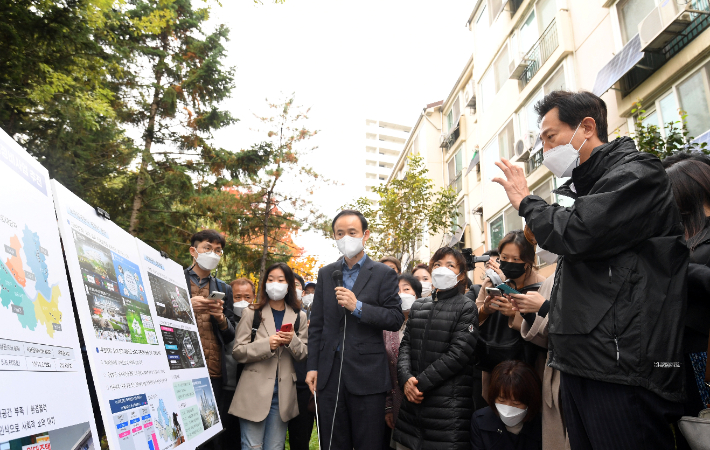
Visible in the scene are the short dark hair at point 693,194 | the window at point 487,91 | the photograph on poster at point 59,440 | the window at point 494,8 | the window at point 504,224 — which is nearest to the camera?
the photograph on poster at point 59,440

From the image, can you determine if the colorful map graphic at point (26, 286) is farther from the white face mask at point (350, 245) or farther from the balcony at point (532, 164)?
the balcony at point (532, 164)

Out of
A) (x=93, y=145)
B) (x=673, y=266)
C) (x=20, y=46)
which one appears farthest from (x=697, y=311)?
(x=93, y=145)

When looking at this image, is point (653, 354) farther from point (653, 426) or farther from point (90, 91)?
point (90, 91)

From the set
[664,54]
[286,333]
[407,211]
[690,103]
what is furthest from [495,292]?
[407,211]

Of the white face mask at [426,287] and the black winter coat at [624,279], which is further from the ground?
the black winter coat at [624,279]

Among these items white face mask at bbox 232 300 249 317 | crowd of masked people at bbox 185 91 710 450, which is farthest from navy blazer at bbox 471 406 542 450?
white face mask at bbox 232 300 249 317

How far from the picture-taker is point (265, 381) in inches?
167

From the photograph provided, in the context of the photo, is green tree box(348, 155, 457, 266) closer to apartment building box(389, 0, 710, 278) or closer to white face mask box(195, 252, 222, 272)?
apartment building box(389, 0, 710, 278)

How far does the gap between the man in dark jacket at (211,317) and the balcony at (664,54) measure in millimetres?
9200

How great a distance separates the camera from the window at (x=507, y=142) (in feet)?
51.1

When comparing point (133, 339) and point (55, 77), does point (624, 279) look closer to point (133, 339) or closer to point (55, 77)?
point (133, 339)

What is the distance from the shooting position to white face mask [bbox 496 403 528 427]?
3.47m

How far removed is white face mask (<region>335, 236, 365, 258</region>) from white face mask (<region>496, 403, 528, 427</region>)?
1694 millimetres

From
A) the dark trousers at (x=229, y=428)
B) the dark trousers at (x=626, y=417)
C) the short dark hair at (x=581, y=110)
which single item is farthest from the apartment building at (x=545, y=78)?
the dark trousers at (x=229, y=428)
